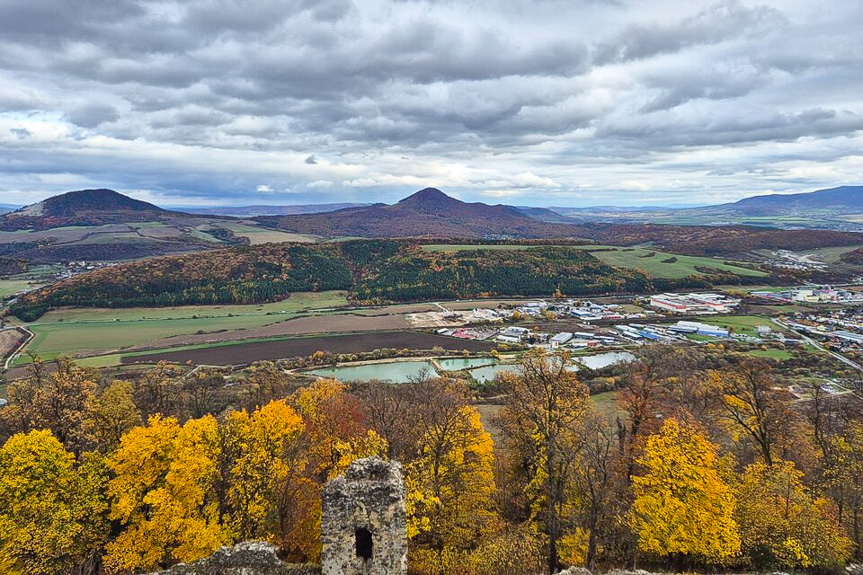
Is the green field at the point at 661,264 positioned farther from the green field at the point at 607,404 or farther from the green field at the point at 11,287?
the green field at the point at 11,287

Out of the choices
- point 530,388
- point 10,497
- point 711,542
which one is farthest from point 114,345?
point 711,542

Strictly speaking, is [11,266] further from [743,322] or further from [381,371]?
[743,322]

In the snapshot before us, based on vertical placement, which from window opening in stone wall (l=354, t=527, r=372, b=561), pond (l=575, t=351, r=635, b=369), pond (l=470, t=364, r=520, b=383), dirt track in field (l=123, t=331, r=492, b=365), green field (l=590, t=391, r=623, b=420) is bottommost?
pond (l=470, t=364, r=520, b=383)

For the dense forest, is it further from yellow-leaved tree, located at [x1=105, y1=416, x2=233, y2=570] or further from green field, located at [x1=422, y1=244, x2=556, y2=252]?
yellow-leaved tree, located at [x1=105, y1=416, x2=233, y2=570]

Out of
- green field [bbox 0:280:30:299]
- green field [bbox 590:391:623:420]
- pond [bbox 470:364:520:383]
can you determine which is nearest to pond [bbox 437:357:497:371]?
pond [bbox 470:364:520:383]

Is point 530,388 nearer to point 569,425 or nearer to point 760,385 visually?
point 569,425

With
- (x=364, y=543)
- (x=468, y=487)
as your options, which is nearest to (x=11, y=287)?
(x=468, y=487)
